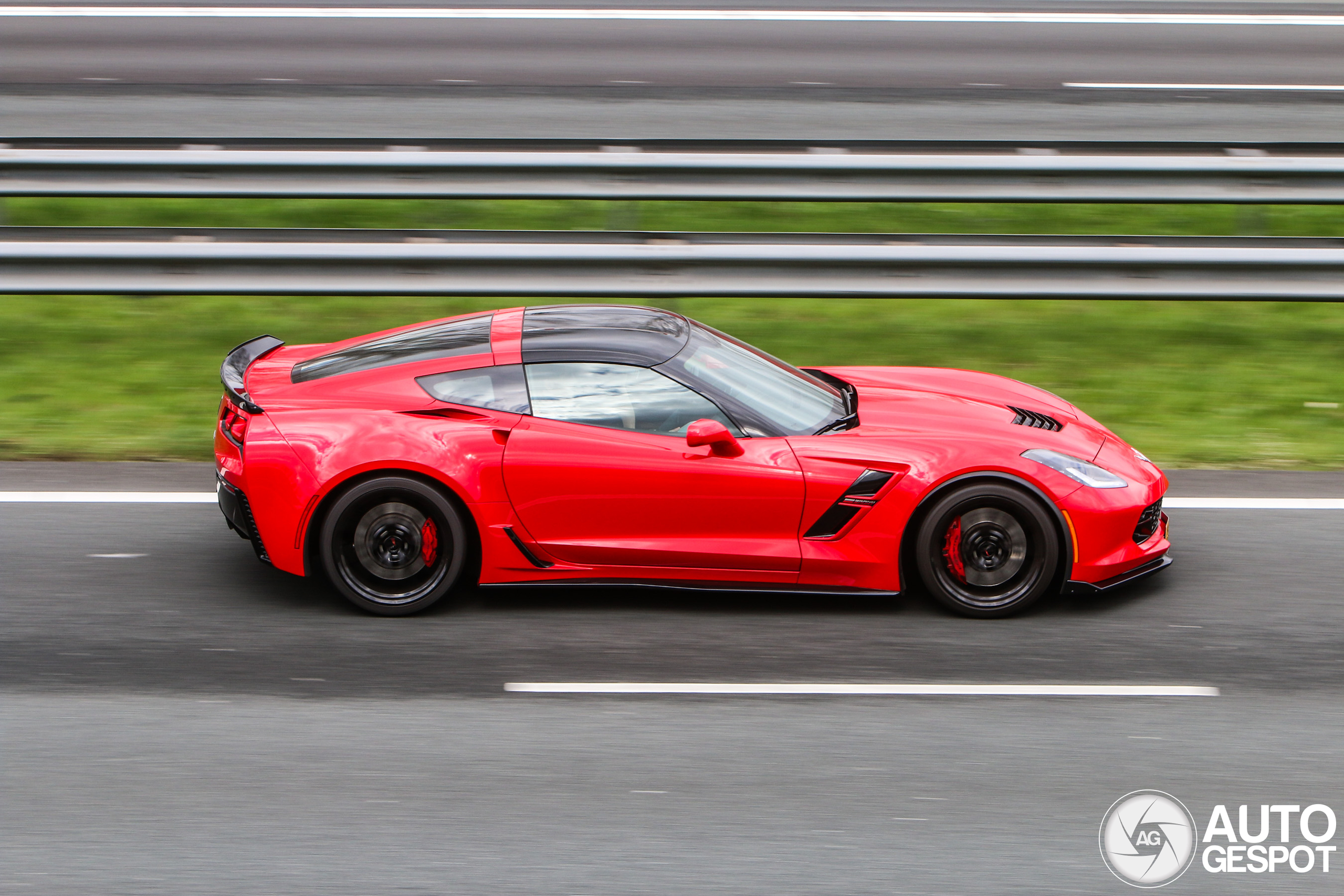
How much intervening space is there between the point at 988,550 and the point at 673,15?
37.3ft

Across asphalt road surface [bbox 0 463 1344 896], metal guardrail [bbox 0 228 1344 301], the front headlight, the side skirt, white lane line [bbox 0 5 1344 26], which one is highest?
white lane line [bbox 0 5 1344 26]

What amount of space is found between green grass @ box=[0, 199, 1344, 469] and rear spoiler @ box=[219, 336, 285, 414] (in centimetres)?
142

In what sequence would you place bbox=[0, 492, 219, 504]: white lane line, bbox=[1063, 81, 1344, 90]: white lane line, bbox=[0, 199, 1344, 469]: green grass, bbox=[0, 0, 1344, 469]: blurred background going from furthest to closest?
bbox=[1063, 81, 1344, 90]: white lane line, bbox=[0, 0, 1344, 469]: blurred background, bbox=[0, 199, 1344, 469]: green grass, bbox=[0, 492, 219, 504]: white lane line

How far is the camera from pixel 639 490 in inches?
217

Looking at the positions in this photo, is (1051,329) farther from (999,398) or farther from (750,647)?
(750,647)

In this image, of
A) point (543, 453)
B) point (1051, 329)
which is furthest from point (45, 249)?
point (1051, 329)

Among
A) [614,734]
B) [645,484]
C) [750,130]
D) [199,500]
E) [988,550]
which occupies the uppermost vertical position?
[750,130]

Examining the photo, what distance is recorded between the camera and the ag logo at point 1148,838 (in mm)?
4066

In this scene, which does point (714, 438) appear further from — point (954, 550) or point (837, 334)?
point (837, 334)

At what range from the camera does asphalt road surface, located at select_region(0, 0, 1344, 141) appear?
11891 millimetres

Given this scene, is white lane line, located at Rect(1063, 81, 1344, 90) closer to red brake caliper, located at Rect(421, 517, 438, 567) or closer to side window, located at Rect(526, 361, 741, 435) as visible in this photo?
side window, located at Rect(526, 361, 741, 435)

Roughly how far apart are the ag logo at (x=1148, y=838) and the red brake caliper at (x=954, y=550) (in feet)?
4.49

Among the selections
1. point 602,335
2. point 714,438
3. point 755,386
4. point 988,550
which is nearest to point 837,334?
point 755,386

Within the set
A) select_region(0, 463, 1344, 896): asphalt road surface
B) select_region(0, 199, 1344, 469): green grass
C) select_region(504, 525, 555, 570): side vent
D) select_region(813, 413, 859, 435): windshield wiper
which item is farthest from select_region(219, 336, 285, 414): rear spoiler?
select_region(813, 413, 859, 435): windshield wiper
